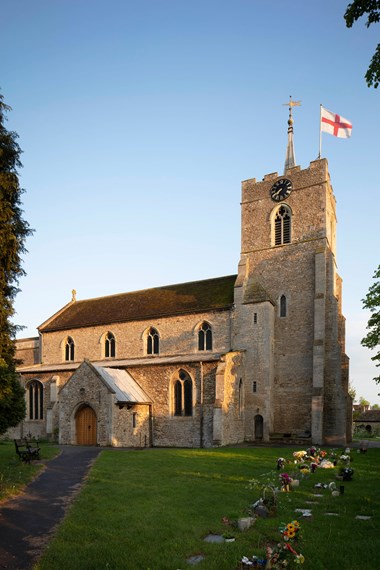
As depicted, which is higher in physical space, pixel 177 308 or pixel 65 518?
pixel 177 308

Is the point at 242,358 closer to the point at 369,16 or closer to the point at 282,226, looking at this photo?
the point at 282,226

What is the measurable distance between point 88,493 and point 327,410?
868 inches

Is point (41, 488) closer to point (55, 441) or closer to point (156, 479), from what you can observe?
point (156, 479)

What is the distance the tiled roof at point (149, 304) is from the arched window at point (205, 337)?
53.2 inches

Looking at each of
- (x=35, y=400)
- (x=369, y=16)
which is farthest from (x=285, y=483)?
(x=35, y=400)

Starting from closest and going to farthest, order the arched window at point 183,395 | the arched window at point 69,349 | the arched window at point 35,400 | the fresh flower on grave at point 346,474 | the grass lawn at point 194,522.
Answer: the grass lawn at point 194,522 → the fresh flower on grave at point 346,474 → the arched window at point 183,395 → the arched window at point 35,400 → the arched window at point 69,349

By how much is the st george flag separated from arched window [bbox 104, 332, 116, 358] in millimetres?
23785

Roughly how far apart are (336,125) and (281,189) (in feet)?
19.8

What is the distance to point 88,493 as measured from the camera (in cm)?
1359

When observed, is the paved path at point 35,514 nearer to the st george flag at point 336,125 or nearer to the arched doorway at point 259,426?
the arched doorway at point 259,426

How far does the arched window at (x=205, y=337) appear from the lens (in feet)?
115

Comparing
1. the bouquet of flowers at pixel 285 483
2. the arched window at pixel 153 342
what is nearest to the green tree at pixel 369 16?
the bouquet of flowers at pixel 285 483

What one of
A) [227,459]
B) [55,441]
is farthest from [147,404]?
[227,459]

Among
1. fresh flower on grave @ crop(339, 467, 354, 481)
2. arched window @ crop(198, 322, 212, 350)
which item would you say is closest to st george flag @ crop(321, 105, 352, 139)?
arched window @ crop(198, 322, 212, 350)
